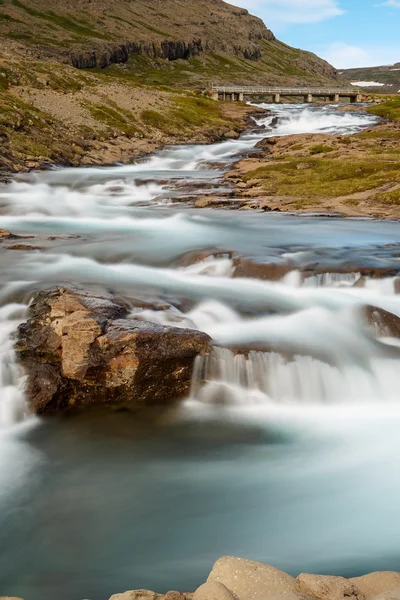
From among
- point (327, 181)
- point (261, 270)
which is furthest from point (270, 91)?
point (261, 270)

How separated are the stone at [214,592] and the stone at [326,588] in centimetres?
79

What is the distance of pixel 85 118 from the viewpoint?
58.7 meters

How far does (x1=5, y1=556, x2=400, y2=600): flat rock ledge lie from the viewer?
580cm

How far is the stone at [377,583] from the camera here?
6.46 metres

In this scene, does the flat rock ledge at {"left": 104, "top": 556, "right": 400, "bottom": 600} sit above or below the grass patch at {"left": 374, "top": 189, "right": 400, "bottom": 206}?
below

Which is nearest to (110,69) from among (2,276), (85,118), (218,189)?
(85,118)

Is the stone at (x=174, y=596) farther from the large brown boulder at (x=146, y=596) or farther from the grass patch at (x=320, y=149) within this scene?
the grass patch at (x=320, y=149)

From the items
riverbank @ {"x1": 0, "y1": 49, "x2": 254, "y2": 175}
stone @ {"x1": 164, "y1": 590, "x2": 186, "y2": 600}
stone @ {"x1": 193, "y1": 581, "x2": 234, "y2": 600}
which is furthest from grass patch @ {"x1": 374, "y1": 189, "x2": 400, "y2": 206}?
stone @ {"x1": 193, "y1": 581, "x2": 234, "y2": 600}

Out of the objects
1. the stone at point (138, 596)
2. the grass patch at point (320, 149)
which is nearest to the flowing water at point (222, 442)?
the stone at point (138, 596)

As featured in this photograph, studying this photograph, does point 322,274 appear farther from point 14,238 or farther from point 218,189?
point 218,189

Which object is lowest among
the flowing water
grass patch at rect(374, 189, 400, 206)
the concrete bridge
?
the flowing water

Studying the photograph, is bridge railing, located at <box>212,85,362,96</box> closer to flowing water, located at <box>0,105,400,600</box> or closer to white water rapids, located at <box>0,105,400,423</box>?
white water rapids, located at <box>0,105,400,423</box>

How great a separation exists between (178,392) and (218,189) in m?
24.6

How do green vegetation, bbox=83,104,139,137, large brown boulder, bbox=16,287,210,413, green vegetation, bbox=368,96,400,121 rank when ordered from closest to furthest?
large brown boulder, bbox=16,287,210,413, green vegetation, bbox=83,104,139,137, green vegetation, bbox=368,96,400,121
